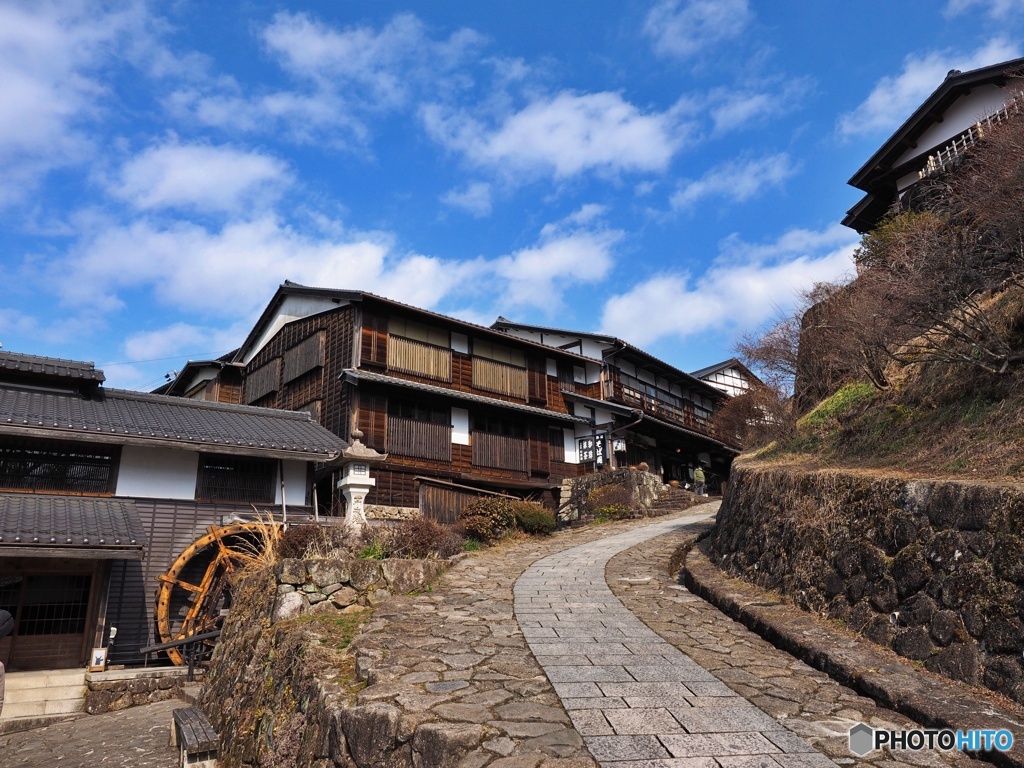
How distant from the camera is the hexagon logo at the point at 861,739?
4.76 m

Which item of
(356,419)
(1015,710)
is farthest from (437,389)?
(1015,710)

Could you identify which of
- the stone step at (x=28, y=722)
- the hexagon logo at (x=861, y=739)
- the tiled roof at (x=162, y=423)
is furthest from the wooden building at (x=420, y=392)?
the hexagon logo at (x=861, y=739)

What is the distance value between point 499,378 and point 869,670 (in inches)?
776

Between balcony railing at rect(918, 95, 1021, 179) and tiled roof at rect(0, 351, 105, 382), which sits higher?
balcony railing at rect(918, 95, 1021, 179)

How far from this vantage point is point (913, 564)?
6648 millimetres

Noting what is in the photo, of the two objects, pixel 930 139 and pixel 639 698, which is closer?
pixel 639 698

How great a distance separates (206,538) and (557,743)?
13.7 metres

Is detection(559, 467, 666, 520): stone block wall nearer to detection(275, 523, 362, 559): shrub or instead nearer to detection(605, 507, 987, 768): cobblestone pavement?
detection(605, 507, 987, 768): cobblestone pavement

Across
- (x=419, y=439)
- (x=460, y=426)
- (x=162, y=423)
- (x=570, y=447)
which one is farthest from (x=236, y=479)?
(x=570, y=447)

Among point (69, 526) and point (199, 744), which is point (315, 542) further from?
point (69, 526)

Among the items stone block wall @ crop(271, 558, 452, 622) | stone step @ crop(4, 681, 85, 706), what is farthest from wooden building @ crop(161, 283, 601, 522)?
stone block wall @ crop(271, 558, 452, 622)

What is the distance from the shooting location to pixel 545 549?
52.9 ft

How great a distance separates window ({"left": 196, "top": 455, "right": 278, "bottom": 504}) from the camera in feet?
55.8

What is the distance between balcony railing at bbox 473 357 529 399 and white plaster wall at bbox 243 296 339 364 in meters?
5.43
